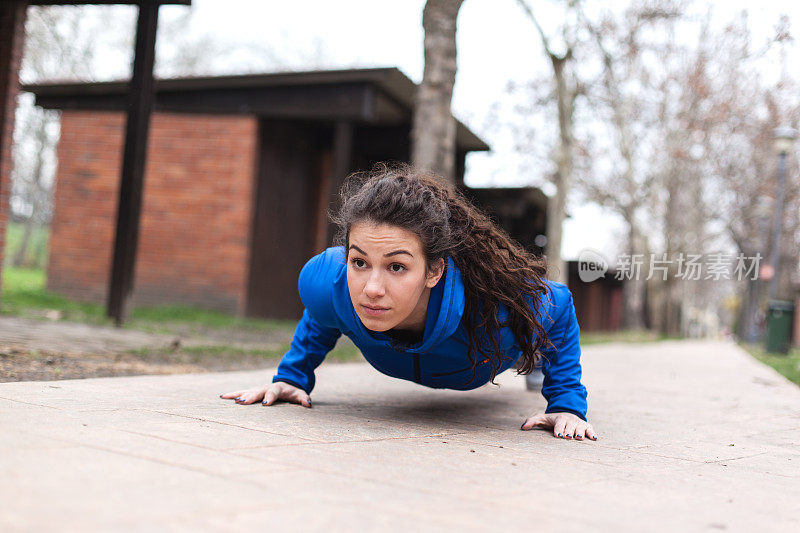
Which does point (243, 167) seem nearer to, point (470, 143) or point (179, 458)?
point (470, 143)

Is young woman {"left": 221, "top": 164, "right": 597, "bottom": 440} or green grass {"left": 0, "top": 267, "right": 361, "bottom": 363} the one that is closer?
young woman {"left": 221, "top": 164, "right": 597, "bottom": 440}

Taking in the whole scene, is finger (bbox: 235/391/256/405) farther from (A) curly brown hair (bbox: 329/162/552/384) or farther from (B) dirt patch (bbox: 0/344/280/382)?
(B) dirt patch (bbox: 0/344/280/382)

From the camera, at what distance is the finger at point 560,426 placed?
3.59 metres

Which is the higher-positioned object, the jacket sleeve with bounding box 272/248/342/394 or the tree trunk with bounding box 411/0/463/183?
the tree trunk with bounding box 411/0/463/183

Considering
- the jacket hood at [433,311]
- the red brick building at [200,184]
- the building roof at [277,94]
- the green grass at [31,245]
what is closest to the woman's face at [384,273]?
the jacket hood at [433,311]

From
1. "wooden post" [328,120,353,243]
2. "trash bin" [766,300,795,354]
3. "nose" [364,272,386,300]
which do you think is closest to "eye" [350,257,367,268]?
"nose" [364,272,386,300]

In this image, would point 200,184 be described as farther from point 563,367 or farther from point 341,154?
point 563,367

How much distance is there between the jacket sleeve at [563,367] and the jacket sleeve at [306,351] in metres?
1.04

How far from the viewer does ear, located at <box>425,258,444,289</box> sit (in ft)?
10.7

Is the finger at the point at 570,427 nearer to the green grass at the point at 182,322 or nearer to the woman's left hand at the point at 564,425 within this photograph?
the woman's left hand at the point at 564,425

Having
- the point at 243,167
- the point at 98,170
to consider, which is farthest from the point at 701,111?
the point at 98,170

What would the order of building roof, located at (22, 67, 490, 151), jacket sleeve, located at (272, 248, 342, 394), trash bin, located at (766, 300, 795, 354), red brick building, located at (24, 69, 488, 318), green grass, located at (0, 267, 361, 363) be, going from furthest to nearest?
trash bin, located at (766, 300, 795, 354), red brick building, located at (24, 69, 488, 318), building roof, located at (22, 67, 490, 151), green grass, located at (0, 267, 361, 363), jacket sleeve, located at (272, 248, 342, 394)

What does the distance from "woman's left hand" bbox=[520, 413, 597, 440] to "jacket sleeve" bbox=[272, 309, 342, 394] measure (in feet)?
3.40

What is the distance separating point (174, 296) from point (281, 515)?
12589mm
